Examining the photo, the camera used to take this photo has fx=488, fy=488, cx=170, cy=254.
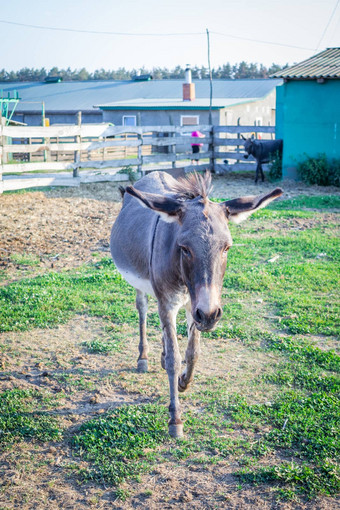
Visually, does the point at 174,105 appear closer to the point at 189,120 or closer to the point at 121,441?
the point at 189,120

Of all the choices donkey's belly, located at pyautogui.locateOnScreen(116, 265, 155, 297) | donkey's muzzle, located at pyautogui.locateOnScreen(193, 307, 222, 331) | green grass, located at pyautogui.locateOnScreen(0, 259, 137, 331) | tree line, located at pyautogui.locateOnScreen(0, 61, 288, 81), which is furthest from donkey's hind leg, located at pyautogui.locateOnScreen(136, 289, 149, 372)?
tree line, located at pyautogui.locateOnScreen(0, 61, 288, 81)

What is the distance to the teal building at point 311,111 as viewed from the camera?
54.3 ft

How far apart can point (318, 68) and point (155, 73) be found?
80.4 meters

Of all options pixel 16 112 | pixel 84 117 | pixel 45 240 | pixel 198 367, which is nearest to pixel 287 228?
pixel 45 240

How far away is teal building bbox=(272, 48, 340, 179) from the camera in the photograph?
54.3 ft

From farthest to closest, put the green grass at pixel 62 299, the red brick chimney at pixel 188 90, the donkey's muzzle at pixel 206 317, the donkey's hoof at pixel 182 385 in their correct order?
1. the red brick chimney at pixel 188 90
2. the green grass at pixel 62 299
3. the donkey's hoof at pixel 182 385
4. the donkey's muzzle at pixel 206 317

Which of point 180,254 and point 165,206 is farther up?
point 165,206

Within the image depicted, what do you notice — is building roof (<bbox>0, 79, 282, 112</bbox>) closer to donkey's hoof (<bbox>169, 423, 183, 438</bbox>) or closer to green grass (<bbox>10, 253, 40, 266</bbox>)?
green grass (<bbox>10, 253, 40, 266</bbox>)

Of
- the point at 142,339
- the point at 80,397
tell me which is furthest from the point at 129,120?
the point at 80,397

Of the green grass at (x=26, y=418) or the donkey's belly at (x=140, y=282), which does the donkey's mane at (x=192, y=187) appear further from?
the green grass at (x=26, y=418)

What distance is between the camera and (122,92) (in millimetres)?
43125

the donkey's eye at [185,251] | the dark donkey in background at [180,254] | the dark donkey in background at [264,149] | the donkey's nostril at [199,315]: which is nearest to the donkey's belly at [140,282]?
the dark donkey in background at [180,254]

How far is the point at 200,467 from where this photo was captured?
3.39 meters

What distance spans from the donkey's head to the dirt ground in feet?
3.49
